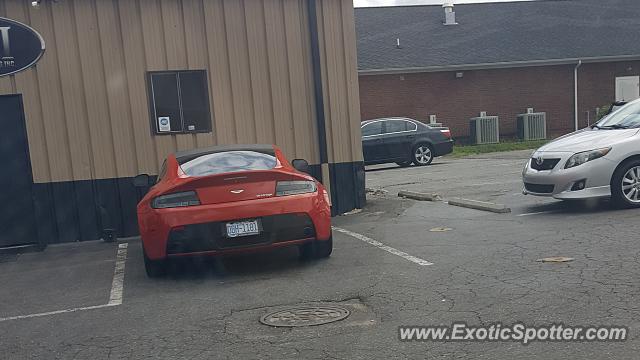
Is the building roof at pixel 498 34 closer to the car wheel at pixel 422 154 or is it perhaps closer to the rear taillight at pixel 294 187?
the car wheel at pixel 422 154

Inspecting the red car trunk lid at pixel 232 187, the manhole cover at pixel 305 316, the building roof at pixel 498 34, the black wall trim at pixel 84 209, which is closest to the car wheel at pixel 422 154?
the building roof at pixel 498 34

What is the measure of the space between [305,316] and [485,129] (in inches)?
900

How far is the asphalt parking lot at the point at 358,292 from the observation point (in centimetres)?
441

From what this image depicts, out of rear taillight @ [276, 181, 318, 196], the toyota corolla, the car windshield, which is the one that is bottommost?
the toyota corolla

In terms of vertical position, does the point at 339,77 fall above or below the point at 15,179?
above

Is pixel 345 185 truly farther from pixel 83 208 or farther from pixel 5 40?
pixel 5 40

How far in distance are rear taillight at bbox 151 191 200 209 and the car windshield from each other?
622cm

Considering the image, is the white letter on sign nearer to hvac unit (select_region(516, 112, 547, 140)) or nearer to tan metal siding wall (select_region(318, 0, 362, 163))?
tan metal siding wall (select_region(318, 0, 362, 163))

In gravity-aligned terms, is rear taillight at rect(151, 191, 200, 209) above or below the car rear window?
below

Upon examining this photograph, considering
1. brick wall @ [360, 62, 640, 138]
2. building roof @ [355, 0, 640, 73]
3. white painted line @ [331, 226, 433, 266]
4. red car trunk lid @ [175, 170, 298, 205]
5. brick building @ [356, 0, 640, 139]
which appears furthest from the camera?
building roof @ [355, 0, 640, 73]

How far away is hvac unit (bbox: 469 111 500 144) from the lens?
86.9 feet

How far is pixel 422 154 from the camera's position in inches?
760

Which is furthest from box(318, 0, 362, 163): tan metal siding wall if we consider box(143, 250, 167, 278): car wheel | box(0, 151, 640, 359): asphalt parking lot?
box(143, 250, 167, 278): car wheel

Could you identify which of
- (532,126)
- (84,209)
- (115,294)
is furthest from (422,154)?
(115,294)
